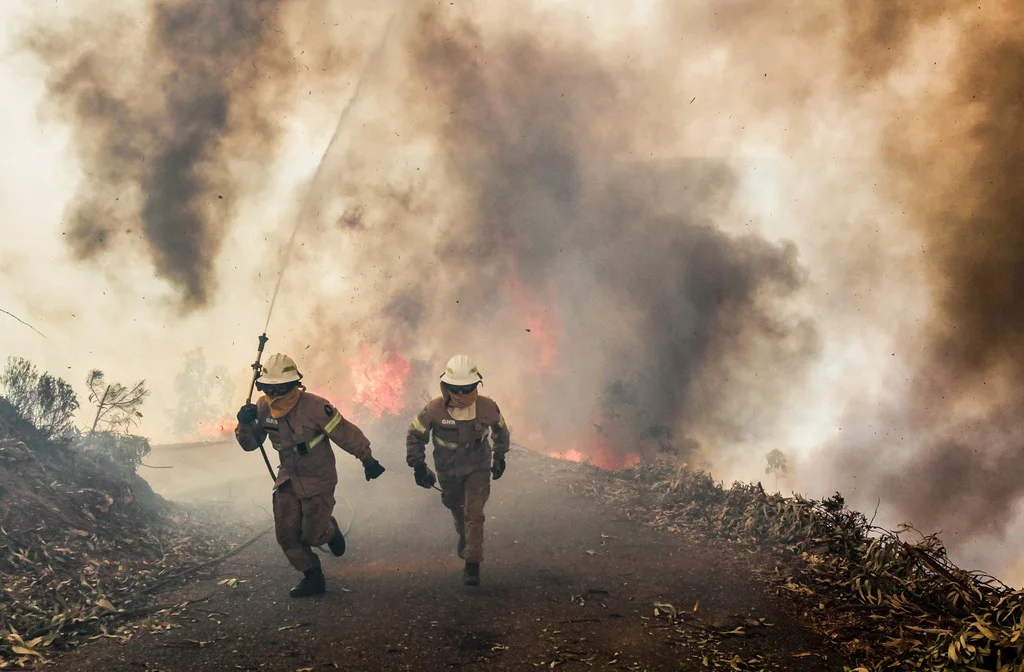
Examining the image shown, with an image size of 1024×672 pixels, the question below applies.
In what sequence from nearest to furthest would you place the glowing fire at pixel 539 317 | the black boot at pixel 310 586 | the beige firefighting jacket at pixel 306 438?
the black boot at pixel 310 586
the beige firefighting jacket at pixel 306 438
the glowing fire at pixel 539 317

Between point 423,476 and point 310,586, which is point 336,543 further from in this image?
point 423,476

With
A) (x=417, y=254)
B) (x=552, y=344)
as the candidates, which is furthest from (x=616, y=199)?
(x=417, y=254)

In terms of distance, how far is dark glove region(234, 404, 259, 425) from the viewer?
6.32 m

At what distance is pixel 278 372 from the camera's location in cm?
619

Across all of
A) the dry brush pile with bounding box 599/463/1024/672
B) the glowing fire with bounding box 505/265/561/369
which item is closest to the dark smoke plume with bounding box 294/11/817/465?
the glowing fire with bounding box 505/265/561/369

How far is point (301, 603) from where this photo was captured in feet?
19.5

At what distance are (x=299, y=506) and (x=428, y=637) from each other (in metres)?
2.09

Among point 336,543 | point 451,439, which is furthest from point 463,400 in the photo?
point 336,543

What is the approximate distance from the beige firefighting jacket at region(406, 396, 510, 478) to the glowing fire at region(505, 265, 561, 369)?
14113 millimetres

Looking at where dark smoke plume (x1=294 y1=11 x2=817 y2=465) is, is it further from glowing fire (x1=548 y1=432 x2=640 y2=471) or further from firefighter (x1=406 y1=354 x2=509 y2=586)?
firefighter (x1=406 y1=354 x2=509 y2=586)

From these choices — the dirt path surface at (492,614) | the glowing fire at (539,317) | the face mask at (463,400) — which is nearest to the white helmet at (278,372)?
the face mask at (463,400)

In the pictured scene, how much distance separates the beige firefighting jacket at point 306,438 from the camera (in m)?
6.26

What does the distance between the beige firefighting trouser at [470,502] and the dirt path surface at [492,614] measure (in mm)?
436

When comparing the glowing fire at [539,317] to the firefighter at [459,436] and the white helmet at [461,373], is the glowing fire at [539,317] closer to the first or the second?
the firefighter at [459,436]
